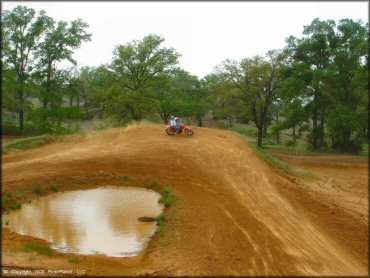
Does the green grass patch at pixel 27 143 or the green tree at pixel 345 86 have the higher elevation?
the green tree at pixel 345 86

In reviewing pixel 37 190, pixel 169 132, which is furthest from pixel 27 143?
pixel 169 132

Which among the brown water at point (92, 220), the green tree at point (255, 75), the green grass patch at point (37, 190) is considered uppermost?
the green tree at point (255, 75)

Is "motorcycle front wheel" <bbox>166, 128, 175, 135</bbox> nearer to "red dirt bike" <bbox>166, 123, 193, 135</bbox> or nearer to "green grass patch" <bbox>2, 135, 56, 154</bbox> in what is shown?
"red dirt bike" <bbox>166, 123, 193, 135</bbox>

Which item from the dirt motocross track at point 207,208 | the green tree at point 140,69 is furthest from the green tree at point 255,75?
the dirt motocross track at point 207,208

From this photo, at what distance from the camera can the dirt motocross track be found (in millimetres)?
6438

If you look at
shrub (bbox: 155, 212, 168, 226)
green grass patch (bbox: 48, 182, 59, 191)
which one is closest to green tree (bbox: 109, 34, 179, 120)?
green grass patch (bbox: 48, 182, 59, 191)

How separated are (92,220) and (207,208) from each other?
401cm

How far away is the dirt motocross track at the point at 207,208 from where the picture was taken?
6438mm

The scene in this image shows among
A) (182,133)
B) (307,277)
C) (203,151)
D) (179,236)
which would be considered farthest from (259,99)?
(307,277)

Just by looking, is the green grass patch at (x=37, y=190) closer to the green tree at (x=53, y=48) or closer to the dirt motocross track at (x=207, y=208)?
the dirt motocross track at (x=207, y=208)

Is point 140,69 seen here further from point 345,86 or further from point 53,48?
point 345,86

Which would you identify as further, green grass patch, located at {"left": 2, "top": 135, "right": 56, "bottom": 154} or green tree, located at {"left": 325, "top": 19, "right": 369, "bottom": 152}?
green grass patch, located at {"left": 2, "top": 135, "right": 56, "bottom": 154}

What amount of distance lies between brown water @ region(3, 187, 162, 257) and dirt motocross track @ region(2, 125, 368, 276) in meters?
0.60

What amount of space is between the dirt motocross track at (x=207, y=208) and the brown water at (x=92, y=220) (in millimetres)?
604
